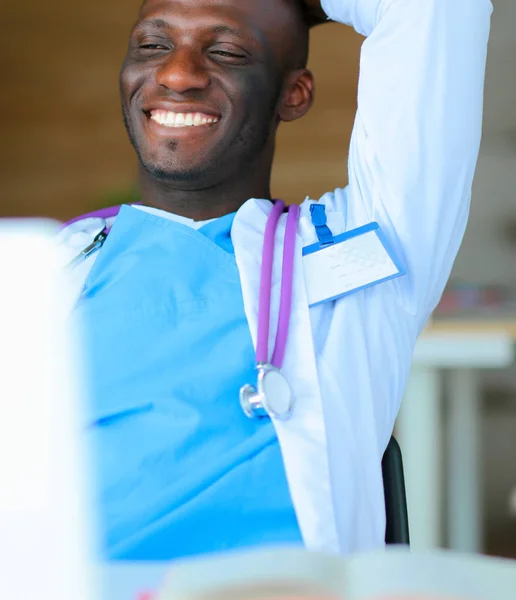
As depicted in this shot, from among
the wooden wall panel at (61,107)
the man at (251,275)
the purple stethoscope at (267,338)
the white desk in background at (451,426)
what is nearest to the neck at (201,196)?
the man at (251,275)

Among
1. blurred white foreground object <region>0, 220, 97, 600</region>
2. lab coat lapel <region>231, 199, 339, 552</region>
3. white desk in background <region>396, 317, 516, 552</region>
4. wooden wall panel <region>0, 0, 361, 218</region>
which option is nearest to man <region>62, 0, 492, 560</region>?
lab coat lapel <region>231, 199, 339, 552</region>

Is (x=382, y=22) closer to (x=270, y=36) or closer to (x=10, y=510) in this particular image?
(x=270, y=36)

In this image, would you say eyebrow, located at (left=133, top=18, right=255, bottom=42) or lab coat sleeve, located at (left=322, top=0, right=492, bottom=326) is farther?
eyebrow, located at (left=133, top=18, right=255, bottom=42)

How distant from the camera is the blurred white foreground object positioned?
1.20 ft

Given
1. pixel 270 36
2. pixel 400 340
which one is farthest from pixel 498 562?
pixel 270 36

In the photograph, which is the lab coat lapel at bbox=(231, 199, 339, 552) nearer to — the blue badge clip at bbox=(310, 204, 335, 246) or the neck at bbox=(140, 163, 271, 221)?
the blue badge clip at bbox=(310, 204, 335, 246)

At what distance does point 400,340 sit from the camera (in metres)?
1.06

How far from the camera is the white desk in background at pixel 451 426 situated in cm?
203

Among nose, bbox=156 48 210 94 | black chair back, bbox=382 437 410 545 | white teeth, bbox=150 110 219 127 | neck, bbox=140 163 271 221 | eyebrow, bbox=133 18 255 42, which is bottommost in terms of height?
black chair back, bbox=382 437 410 545

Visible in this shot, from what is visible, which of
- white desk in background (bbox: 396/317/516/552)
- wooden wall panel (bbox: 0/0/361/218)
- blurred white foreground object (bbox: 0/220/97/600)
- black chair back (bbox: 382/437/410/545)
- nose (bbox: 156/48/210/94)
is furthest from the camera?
wooden wall panel (bbox: 0/0/361/218)

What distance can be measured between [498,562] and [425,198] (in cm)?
70

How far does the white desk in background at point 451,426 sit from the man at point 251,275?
94cm

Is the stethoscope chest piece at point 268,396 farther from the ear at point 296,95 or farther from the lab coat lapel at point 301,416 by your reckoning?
the ear at point 296,95

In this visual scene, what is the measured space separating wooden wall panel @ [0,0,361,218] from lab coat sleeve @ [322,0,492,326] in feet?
10.4
